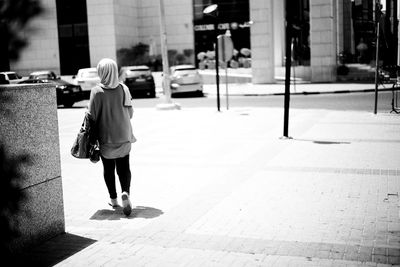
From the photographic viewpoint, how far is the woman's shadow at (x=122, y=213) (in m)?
6.06

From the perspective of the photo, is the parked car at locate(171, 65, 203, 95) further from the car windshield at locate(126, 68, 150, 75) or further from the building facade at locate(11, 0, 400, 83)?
the building facade at locate(11, 0, 400, 83)

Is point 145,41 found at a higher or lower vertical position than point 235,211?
higher

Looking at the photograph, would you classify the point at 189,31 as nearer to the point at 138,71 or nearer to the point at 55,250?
the point at 138,71

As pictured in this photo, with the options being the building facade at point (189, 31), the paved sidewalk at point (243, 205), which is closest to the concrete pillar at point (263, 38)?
the building facade at point (189, 31)

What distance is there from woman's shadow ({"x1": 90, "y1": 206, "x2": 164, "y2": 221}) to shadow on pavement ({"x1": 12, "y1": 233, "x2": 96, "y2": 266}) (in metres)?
0.74

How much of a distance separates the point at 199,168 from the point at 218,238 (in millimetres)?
3594

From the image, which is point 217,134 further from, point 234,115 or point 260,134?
point 234,115

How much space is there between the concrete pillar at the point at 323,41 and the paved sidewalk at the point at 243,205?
69.0ft

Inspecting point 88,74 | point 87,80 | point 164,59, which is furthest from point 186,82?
point 164,59

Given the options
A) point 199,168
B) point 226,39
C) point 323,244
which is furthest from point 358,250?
point 226,39

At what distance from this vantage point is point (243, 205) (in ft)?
20.7

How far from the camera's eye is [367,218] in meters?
5.55

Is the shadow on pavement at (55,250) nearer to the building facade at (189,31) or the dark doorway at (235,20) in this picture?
the building facade at (189,31)

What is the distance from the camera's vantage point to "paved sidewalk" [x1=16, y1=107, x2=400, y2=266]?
4.66 meters
